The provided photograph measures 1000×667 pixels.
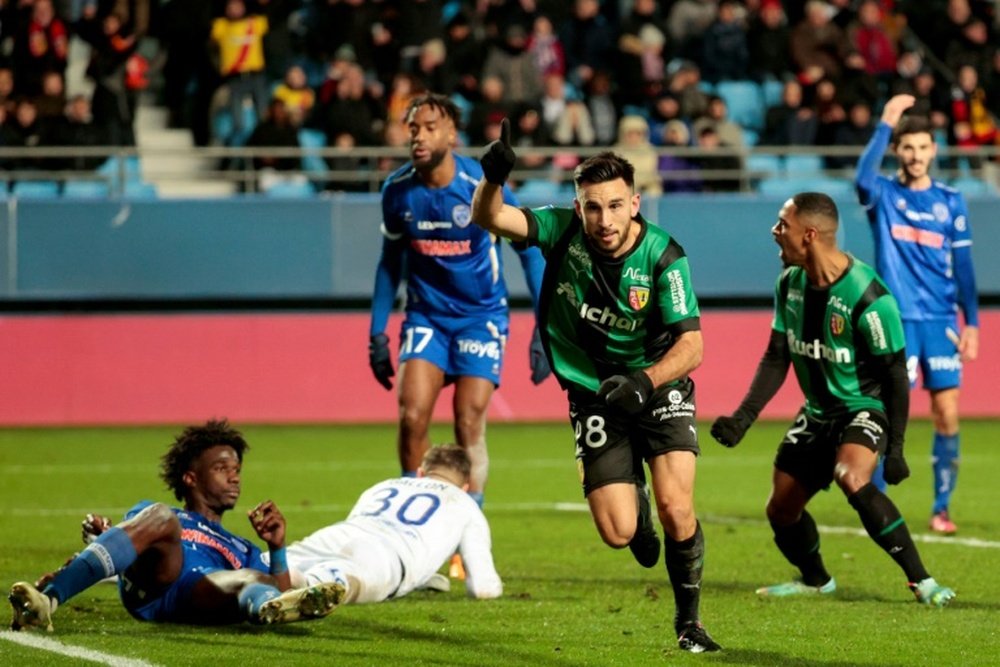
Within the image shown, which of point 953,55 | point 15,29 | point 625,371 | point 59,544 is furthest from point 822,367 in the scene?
point 953,55

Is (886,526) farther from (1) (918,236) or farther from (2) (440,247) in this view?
(1) (918,236)

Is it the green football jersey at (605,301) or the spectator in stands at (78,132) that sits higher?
the spectator in stands at (78,132)

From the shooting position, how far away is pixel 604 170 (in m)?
6.48

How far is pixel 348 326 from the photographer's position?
65.0ft

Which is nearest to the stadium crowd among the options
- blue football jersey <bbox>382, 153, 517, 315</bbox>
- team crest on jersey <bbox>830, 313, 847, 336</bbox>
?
blue football jersey <bbox>382, 153, 517, 315</bbox>

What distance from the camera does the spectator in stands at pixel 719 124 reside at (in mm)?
21234

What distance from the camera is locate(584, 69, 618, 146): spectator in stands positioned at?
68.6ft

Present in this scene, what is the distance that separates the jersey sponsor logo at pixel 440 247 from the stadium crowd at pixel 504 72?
10.4m

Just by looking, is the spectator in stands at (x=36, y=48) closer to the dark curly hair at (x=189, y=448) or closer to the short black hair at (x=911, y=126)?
the short black hair at (x=911, y=126)

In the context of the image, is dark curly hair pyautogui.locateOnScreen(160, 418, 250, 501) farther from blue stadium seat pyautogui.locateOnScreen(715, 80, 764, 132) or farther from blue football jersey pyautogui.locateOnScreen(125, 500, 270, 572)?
blue stadium seat pyautogui.locateOnScreen(715, 80, 764, 132)

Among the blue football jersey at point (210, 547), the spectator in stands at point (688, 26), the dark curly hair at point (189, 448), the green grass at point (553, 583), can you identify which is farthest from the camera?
the spectator in stands at point (688, 26)

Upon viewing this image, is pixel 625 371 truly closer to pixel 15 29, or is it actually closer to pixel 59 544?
pixel 59 544

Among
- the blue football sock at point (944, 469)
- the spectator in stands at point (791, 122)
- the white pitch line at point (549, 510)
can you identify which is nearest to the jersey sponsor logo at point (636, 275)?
the white pitch line at point (549, 510)

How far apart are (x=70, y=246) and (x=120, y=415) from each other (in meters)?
1.98
